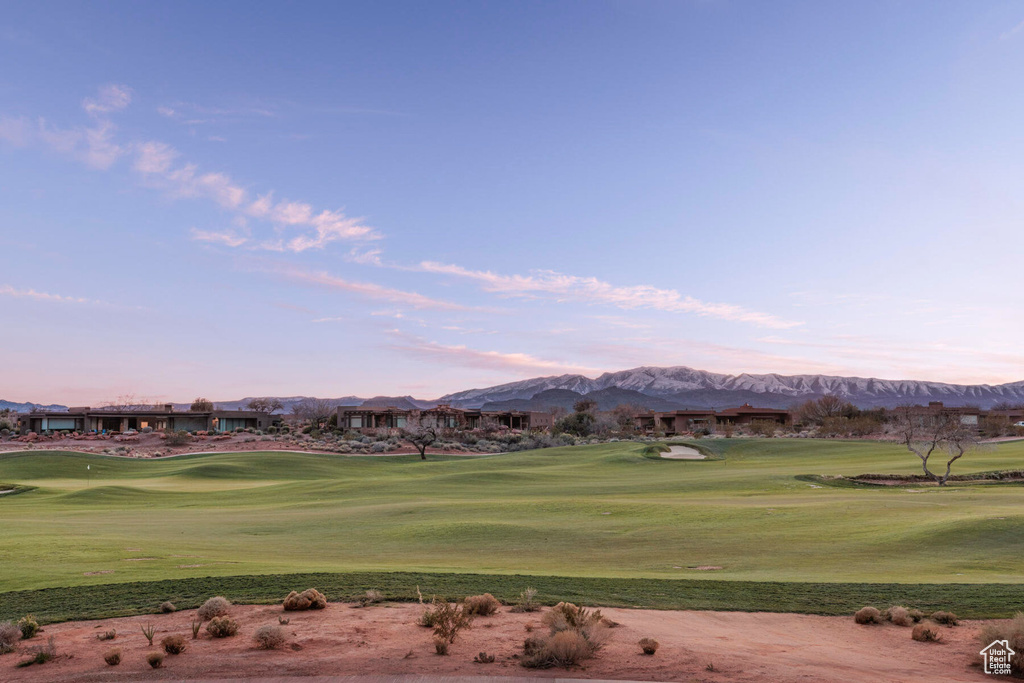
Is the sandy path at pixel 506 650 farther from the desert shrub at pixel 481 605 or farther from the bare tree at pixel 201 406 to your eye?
the bare tree at pixel 201 406

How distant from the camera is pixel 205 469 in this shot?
55.5 m

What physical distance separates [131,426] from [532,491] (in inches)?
3369

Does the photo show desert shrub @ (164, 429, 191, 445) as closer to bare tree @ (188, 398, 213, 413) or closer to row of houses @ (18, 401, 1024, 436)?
row of houses @ (18, 401, 1024, 436)

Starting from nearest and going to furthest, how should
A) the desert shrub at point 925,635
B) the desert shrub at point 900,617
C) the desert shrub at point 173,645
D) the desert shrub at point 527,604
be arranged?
the desert shrub at point 173,645, the desert shrub at point 925,635, the desert shrub at point 900,617, the desert shrub at point 527,604

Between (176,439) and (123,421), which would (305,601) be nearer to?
(176,439)

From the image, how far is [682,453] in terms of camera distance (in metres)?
67.9

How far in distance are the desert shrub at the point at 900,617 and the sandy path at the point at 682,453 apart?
172ft

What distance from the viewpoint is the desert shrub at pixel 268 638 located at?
395 inches

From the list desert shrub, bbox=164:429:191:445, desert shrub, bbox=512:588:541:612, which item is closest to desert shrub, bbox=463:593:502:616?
desert shrub, bbox=512:588:541:612

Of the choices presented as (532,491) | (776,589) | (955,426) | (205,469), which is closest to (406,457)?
(205,469)

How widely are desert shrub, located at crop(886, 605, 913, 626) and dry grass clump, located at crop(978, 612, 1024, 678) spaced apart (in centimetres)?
140

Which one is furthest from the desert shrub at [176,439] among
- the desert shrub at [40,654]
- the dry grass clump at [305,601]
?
the desert shrub at [40,654]

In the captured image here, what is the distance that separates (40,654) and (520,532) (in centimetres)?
1539

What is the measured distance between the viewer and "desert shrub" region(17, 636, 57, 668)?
9.55 metres
